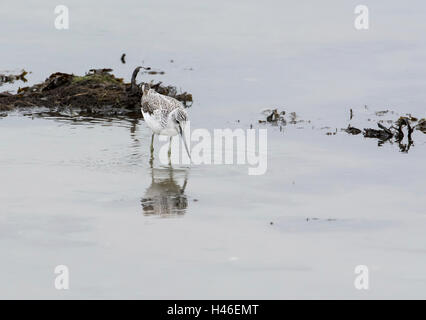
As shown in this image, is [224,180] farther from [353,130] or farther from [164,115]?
[353,130]

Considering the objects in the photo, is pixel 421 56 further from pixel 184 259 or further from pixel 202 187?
pixel 184 259

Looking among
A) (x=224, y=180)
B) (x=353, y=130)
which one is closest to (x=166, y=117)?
(x=224, y=180)

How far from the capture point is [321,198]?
10.6m

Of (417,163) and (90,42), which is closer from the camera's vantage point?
(417,163)

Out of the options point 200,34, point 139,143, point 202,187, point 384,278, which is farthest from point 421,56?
point 384,278

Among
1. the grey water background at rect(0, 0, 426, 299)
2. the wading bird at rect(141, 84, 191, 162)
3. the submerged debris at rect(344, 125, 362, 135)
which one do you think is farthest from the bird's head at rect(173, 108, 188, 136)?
the submerged debris at rect(344, 125, 362, 135)

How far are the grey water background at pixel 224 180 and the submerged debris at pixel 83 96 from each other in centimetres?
52

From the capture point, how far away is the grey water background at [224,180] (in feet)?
26.7

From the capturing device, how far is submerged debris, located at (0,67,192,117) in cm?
1492

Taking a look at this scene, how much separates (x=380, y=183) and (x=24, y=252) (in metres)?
4.82

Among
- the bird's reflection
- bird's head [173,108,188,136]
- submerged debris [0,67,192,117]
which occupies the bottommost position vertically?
the bird's reflection

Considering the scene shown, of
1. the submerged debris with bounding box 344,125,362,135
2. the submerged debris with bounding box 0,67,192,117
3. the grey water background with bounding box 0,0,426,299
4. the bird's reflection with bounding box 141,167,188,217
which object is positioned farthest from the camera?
the submerged debris with bounding box 0,67,192,117

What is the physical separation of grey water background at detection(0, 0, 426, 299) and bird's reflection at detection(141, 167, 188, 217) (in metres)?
0.03

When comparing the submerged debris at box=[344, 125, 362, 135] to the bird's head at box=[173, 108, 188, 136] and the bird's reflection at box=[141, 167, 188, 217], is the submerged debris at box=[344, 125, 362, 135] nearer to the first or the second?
the bird's head at box=[173, 108, 188, 136]
